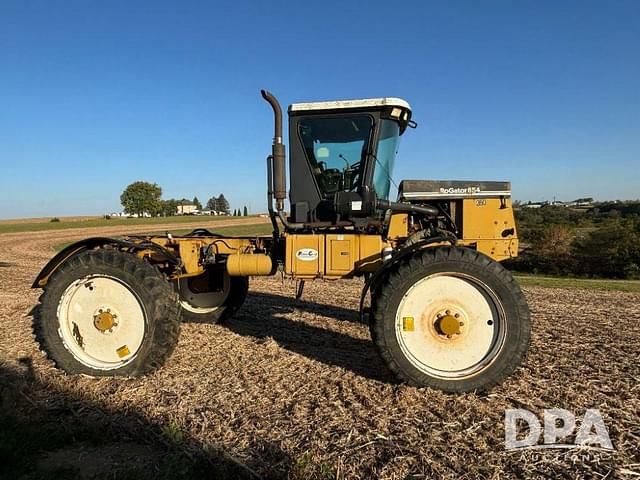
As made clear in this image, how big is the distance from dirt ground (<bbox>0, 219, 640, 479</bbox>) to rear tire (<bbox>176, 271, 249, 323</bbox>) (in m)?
0.68

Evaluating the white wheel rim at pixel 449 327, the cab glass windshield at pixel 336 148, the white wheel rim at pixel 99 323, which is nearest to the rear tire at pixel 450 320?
the white wheel rim at pixel 449 327

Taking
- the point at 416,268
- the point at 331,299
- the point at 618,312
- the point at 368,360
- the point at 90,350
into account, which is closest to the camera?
the point at 416,268

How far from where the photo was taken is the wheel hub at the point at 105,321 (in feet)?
14.9

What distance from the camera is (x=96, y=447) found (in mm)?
3135

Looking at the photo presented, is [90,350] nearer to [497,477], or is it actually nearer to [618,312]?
[497,477]

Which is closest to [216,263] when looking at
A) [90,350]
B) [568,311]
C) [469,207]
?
[90,350]

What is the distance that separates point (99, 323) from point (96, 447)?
1.67 m

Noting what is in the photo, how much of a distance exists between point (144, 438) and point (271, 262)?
8.21ft

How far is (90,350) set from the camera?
4609mm

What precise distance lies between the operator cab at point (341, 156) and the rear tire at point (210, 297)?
2079 mm

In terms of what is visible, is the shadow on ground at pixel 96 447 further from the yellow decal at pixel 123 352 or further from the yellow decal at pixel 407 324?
the yellow decal at pixel 407 324

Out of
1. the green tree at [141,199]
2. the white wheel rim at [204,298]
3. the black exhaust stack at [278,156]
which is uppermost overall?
the green tree at [141,199]

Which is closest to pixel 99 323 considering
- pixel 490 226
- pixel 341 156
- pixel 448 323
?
pixel 341 156
